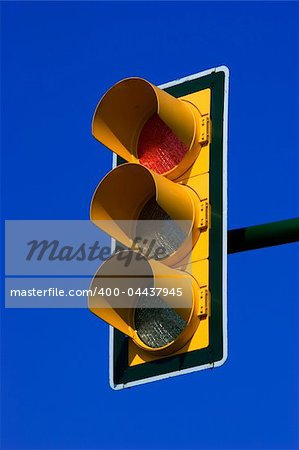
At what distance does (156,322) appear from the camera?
612 centimetres

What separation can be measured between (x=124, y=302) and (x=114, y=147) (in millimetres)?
909

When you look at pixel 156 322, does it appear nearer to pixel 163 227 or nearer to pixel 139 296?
pixel 139 296

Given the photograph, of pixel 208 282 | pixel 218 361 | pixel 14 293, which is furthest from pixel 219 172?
pixel 14 293

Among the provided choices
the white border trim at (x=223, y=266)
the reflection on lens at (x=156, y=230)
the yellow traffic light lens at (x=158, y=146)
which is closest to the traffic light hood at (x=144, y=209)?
the reflection on lens at (x=156, y=230)

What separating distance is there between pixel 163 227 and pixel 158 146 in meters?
0.63

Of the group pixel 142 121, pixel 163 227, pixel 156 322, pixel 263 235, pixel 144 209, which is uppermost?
pixel 142 121

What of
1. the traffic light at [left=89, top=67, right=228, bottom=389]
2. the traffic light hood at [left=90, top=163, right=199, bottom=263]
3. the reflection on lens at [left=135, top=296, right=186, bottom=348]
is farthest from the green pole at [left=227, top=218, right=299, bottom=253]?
the reflection on lens at [left=135, top=296, right=186, bottom=348]

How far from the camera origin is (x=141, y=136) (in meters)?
6.50

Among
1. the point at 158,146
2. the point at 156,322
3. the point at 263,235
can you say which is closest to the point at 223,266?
the point at 263,235

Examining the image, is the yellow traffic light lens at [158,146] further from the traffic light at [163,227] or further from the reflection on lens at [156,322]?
the reflection on lens at [156,322]

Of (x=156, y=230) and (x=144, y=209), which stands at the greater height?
(x=144, y=209)

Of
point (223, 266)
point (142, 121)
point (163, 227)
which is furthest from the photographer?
point (142, 121)

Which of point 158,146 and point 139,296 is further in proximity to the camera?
point 158,146

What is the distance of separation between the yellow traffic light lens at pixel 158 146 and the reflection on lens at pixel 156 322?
752 millimetres
